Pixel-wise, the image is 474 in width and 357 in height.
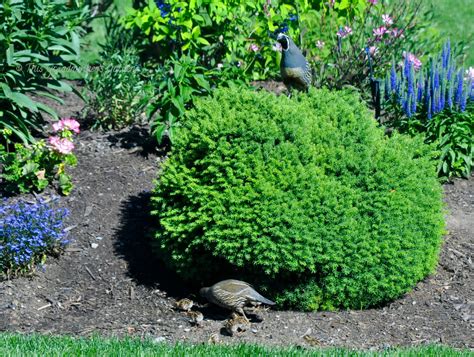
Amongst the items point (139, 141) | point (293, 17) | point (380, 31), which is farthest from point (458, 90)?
point (139, 141)

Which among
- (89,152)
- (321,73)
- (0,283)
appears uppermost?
(321,73)

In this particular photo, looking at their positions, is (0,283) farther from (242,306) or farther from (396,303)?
(396,303)

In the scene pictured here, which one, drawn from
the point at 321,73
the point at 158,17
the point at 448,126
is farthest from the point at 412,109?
the point at 158,17

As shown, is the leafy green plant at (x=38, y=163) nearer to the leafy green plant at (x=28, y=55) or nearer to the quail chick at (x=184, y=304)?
the leafy green plant at (x=28, y=55)

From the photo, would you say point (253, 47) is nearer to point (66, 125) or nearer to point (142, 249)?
point (66, 125)

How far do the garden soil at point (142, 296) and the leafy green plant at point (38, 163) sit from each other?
0.41 ft

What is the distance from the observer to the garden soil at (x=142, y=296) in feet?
19.1

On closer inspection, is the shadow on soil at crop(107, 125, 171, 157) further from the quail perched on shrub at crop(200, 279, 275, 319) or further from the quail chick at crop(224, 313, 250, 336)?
the quail chick at crop(224, 313, 250, 336)

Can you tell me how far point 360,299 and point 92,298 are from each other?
1.93 m

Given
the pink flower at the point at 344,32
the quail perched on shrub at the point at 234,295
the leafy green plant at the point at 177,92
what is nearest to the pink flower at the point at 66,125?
the leafy green plant at the point at 177,92

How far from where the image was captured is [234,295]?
18.9ft

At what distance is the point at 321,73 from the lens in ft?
29.1

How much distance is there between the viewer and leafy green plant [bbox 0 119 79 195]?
7.13m

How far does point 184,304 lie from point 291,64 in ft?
7.32
